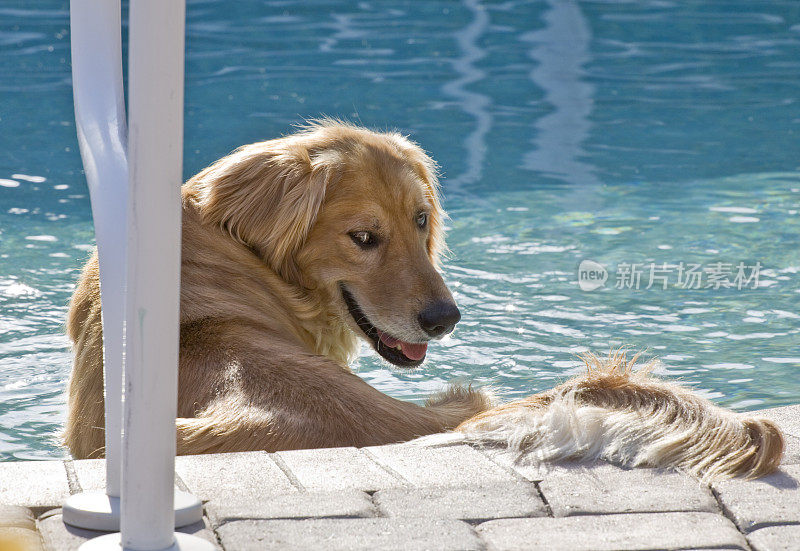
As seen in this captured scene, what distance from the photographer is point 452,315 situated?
3.42m

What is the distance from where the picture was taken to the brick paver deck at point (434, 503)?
1827 millimetres

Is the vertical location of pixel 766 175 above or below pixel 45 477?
below

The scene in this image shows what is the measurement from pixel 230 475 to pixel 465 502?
1.49ft

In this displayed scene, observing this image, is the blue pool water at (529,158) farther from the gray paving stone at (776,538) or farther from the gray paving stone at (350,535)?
the gray paving stone at (776,538)

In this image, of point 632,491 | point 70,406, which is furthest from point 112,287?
point 70,406

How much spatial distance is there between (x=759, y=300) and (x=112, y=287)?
4015 mm

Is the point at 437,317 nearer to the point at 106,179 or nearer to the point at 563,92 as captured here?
the point at 106,179

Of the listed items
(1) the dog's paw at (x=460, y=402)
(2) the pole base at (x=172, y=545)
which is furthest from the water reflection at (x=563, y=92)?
(2) the pole base at (x=172, y=545)

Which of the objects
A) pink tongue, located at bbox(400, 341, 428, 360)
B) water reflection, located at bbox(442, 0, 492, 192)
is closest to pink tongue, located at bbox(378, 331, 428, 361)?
pink tongue, located at bbox(400, 341, 428, 360)

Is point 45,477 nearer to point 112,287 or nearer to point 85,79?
point 112,287

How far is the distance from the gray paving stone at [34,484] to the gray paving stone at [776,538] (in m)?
1.19

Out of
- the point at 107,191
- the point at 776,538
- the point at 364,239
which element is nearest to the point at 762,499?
the point at 776,538

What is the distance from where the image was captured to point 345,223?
3334 millimetres

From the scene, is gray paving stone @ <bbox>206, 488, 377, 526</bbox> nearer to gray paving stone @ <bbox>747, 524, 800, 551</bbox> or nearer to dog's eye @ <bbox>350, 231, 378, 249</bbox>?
gray paving stone @ <bbox>747, 524, 800, 551</bbox>
